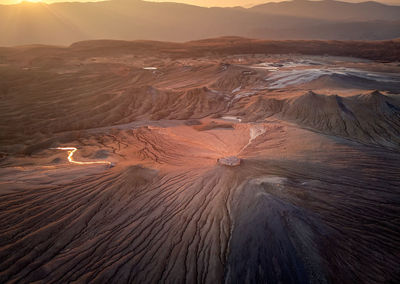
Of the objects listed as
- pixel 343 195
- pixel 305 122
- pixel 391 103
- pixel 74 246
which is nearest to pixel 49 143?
pixel 74 246

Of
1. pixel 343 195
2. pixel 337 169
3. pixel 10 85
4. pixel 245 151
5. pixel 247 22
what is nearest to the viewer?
pixel 343 195

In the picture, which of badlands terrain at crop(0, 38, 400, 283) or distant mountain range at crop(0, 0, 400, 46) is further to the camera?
distant mountain range at crop(0, 0, 400, 46)

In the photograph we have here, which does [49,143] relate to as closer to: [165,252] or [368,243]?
[165,252]

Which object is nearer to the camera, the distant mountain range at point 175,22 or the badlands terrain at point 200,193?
the badlands terrain at point 200,193

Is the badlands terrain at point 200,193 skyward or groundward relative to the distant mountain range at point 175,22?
groundward

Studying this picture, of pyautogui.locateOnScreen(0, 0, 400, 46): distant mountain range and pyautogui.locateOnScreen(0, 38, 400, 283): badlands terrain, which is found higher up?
pyautogui.locateOnScreen(0, 0, 400, 46): distant mountain range
